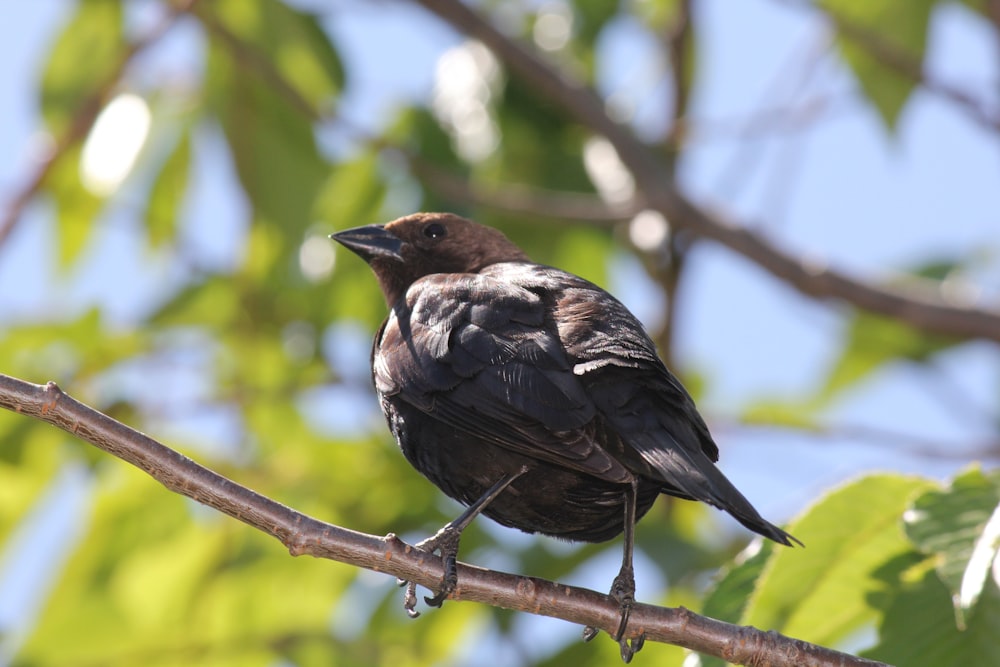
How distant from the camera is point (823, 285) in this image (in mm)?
4535

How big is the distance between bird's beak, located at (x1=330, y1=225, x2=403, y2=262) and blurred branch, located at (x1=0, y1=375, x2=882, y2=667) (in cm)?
157

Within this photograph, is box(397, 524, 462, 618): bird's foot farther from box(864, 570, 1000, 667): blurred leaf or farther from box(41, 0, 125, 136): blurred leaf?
box(41, 0, 125, 136): blurred leaf

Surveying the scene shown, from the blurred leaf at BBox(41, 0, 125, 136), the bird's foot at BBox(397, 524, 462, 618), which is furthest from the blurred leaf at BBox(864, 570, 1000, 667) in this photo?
the blurred leaf at BBox(41, 0, 125, 136)

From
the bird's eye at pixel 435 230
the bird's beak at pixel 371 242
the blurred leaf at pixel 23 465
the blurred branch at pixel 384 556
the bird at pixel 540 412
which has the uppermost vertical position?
the bird's eye at pixel 435 230

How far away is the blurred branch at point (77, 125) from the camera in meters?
4.73

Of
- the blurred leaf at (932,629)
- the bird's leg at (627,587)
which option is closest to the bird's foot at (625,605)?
the bird's leg at (627,587)

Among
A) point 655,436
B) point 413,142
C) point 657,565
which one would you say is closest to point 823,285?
point 657,565

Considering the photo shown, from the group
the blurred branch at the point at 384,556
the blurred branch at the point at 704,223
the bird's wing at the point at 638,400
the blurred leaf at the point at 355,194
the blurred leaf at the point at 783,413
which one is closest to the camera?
the blurred branch at the point at 384,556

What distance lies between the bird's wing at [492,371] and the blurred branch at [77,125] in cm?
193

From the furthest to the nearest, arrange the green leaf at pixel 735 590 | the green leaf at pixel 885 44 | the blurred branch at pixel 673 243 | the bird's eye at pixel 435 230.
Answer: the blurred branch at pixel 673 243
the green leaf at pixel 885 44
the bird's eye at pixel 435 230
the green leaf at pixel 735 590

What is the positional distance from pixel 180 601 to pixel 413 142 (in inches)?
74.9

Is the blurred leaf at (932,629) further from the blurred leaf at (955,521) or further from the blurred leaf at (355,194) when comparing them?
the blurred leaf at (355,194)

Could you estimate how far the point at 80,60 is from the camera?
4633 mm

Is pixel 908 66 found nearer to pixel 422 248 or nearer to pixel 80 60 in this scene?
pixel 422 248
